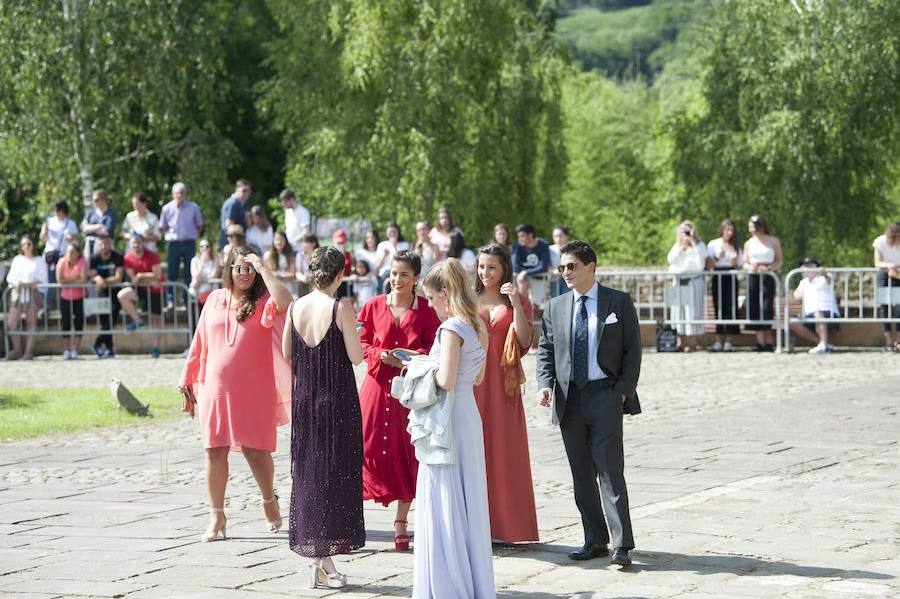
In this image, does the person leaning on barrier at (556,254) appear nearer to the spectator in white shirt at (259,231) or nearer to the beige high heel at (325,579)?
the spectator in white shirt at (259,231)

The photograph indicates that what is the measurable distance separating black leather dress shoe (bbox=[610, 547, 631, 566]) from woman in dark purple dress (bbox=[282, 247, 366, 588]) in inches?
51.1

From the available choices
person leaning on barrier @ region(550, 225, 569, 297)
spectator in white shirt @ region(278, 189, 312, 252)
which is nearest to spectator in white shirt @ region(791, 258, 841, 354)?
person leaning on barrier @ region(550, 225, 569, 297)

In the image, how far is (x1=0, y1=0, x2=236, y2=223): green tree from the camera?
3209cm

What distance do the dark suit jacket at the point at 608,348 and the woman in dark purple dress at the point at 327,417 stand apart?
43.6 inches

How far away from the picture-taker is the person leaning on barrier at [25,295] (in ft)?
76.4

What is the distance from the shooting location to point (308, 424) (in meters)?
8.20

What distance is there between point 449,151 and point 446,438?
2668 centimetres

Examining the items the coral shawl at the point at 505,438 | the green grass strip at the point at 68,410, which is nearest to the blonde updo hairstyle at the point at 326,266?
the coral shawl at the point at 505,438

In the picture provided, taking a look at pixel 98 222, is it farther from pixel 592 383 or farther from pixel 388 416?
pixel 592 383

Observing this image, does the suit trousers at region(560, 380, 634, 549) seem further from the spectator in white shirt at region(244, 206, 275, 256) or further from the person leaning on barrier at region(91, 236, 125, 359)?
the person leaning on barrier at region(91, 236, 125, 359)

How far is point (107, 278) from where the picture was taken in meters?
23.1

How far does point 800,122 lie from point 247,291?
23563 mm

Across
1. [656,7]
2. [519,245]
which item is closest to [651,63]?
[656,7]

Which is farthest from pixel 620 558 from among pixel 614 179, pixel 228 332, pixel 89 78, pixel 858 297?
pixel 614 179
